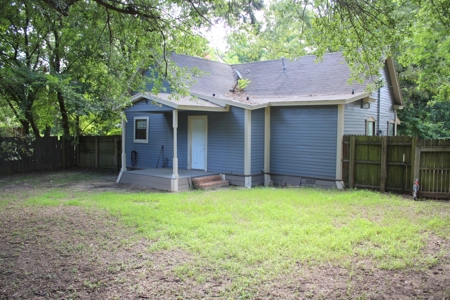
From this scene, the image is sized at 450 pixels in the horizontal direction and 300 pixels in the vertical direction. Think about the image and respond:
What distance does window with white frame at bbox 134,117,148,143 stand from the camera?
15.2 meters

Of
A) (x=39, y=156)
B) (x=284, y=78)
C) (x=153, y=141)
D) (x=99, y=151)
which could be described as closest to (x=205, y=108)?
(x=153, y=141)

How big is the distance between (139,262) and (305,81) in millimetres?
10540

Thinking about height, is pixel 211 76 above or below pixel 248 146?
above

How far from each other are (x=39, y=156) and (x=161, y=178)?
320 inches

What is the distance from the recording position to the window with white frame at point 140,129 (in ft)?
49.8

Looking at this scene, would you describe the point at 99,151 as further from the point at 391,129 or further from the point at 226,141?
the point at 391,129

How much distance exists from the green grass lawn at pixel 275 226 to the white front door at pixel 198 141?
3170mm

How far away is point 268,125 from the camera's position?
12.5 meters

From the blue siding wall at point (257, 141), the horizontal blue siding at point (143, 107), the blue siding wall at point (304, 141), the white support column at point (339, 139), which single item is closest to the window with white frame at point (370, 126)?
the white support column at point (339, 139)

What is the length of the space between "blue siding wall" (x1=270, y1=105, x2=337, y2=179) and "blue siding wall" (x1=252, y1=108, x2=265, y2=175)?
1.26 feet

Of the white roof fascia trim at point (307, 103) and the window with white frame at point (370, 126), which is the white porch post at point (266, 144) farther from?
the window with white frame at point (370, 126)

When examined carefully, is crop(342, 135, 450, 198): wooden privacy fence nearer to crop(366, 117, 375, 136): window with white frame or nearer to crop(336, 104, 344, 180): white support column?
crop(336, 104, 344, 180): white support column

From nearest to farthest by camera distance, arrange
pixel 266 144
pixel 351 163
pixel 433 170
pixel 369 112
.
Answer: pixel 433 170 → pixel 351 163 → pixel 266 144 → pixel 369 112

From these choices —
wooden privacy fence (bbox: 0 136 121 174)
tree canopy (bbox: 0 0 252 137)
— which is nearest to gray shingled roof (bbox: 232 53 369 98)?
tree canopy (bbox: 0 0 252 137)
